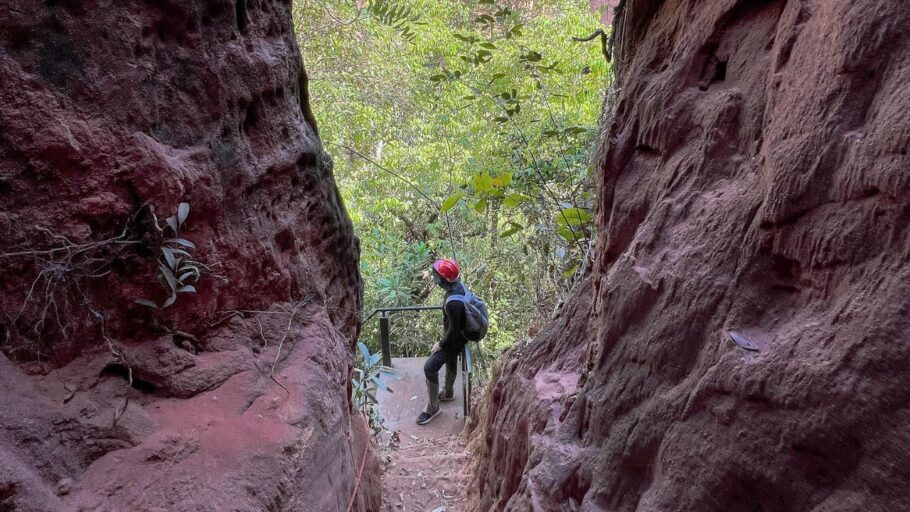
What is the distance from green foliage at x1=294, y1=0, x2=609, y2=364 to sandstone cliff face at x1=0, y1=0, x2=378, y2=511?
260 centimetres

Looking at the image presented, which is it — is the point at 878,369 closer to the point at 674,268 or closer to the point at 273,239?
the point at 674,268

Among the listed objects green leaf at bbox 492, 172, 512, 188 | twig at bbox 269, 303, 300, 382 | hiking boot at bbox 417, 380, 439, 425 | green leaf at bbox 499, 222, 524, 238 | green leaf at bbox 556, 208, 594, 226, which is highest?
green leaf at bbox 492, 172, 512, 188

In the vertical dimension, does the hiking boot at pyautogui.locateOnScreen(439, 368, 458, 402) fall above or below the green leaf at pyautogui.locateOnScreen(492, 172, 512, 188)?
below

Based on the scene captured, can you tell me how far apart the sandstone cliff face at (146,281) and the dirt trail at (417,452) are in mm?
2124

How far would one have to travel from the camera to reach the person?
5832mm

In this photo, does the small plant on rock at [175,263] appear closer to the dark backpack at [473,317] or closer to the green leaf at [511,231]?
the green leaf at [511,231]

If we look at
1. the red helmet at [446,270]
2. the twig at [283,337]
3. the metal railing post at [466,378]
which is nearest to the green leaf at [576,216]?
the red helmet at [446,270]

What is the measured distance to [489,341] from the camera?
9320mm

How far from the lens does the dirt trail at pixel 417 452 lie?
15.9 feet

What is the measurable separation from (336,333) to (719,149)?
92.2 inches

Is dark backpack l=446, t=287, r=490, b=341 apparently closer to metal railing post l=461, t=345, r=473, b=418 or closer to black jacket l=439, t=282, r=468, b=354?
black jacket l=439, t=282, r=468, b=354

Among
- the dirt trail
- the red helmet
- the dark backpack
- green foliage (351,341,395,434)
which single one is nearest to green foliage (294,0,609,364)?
the red helmet

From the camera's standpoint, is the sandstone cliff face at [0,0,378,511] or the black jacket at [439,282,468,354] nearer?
the sandstone cliff face at [0,0,378,511]

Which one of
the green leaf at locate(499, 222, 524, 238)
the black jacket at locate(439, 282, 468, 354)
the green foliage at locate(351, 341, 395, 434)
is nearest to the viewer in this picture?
the green leaf at locate(499, 222, 524, 238)
